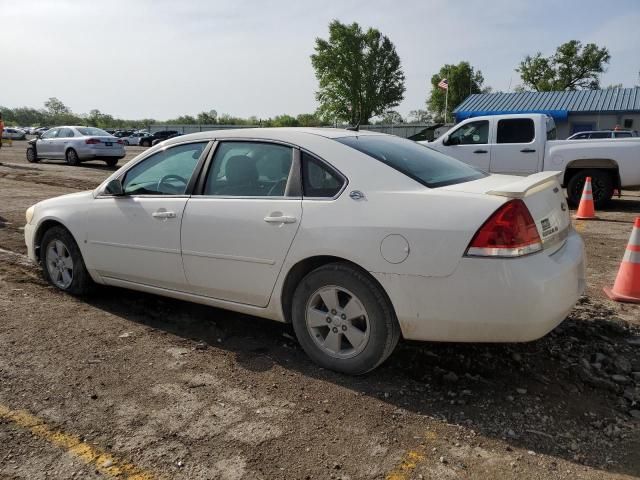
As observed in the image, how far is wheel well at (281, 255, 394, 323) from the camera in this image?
3.27 metres

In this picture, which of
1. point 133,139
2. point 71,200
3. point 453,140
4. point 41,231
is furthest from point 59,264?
point 133,139

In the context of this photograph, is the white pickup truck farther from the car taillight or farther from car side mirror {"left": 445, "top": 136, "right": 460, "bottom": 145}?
the car taillight

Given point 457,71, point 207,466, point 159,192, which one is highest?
point 457,71

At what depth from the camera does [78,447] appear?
2652mm

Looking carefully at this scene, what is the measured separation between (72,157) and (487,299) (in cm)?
1958

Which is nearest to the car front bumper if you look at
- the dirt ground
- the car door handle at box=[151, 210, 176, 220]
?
the dirt ground

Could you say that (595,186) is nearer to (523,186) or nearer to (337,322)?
(523,186)

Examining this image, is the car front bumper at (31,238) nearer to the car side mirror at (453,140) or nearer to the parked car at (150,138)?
the car side mirror at (453,140)

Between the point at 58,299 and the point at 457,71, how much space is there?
79.1m

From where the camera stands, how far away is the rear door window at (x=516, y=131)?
11.4m

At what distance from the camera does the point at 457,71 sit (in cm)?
7662

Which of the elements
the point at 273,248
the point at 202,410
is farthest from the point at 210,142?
the point at 202,410

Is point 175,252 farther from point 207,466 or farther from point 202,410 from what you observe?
point 207,466

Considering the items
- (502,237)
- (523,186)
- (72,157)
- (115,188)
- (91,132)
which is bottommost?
(72,157)
